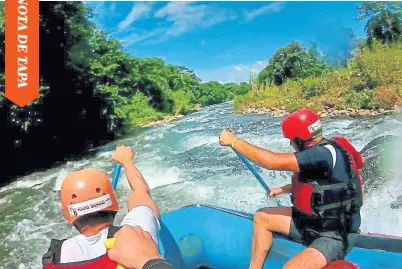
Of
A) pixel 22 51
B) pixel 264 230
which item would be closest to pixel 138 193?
pixel 264 230

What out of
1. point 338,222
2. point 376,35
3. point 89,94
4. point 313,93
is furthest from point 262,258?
point 376,35

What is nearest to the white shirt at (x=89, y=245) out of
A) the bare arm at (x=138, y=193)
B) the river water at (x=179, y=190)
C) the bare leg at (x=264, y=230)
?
the bare arm at (x=138, y=193)

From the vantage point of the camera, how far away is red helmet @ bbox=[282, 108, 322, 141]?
195 cm

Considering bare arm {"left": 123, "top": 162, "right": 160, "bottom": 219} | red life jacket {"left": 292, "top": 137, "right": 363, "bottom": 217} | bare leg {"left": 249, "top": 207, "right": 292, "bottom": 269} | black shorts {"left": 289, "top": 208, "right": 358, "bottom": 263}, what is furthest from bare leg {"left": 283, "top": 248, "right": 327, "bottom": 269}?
bare arm {"left": 123, "top": 162, "right": 160, "bottom": 219}

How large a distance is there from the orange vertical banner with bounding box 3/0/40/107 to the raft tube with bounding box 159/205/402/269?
8.49 meters

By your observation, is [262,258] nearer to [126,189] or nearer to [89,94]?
[126,189]

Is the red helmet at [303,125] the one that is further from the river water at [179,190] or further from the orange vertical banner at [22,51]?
the orange vertical banner at [22,51]

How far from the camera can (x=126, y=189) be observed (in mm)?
6832

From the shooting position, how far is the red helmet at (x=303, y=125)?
1.95 m

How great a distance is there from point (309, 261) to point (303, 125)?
60 centimetres

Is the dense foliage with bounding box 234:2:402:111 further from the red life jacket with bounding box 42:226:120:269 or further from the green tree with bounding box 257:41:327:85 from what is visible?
the red life jacket with bounding box 42:226:120:269

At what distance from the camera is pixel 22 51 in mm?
10508

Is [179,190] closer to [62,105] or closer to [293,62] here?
[62,105]

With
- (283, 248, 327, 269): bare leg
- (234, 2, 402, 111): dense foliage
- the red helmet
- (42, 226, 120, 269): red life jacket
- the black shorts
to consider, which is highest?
(234, 2, 402, 111): dense foliage
